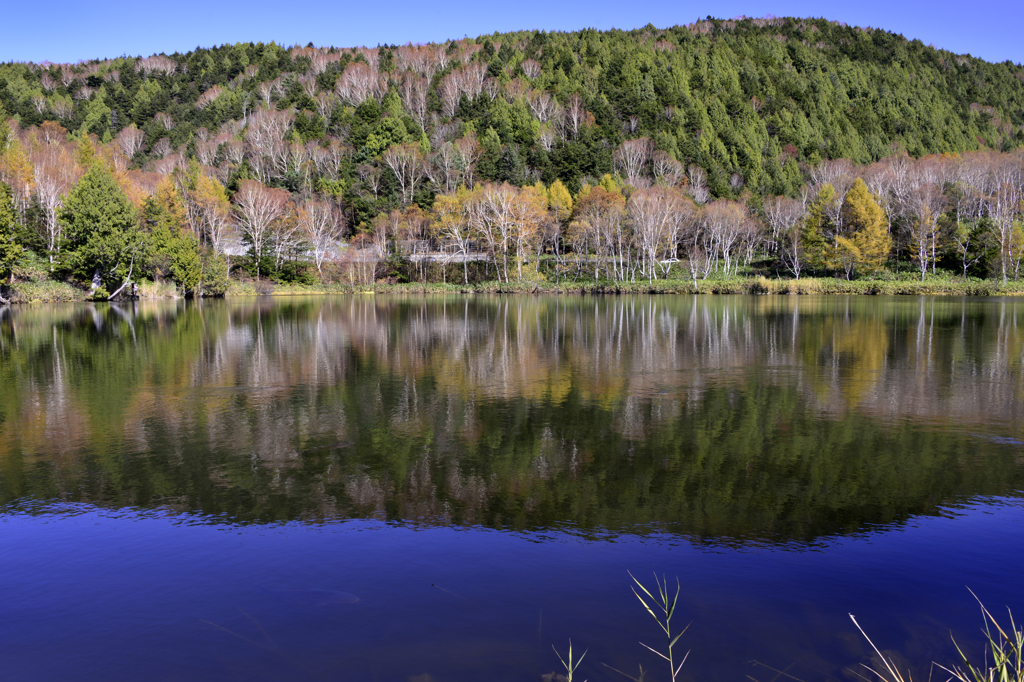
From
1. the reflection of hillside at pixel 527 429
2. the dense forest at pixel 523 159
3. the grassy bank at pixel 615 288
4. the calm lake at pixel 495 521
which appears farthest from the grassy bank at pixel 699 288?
the calm lake at pixel 495 521

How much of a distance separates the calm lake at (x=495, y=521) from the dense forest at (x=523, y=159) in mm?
41829

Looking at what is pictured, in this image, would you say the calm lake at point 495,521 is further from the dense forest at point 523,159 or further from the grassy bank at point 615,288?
the dense forest at point 523,159

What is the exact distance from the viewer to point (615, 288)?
63281mm

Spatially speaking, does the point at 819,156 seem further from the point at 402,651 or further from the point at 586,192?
the point at 402,651

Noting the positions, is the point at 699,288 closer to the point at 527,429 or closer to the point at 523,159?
the point at 523,159

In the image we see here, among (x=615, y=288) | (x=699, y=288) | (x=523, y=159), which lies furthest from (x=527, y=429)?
(x=523, y=159)

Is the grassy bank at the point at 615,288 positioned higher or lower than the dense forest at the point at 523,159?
lower

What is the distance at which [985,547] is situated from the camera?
19.7 ft

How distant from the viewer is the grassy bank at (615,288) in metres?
48.2

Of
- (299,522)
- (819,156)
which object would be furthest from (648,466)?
(819,156)

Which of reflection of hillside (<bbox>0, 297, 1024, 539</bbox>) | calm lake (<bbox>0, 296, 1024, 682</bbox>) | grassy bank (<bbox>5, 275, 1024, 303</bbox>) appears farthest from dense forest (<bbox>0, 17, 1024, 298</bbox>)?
calm lake (<bbox>0, 296, 1024, 682</bbox>)

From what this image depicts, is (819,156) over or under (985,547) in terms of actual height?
over

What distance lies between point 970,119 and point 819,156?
185ft

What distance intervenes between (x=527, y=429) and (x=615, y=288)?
5415 cm
